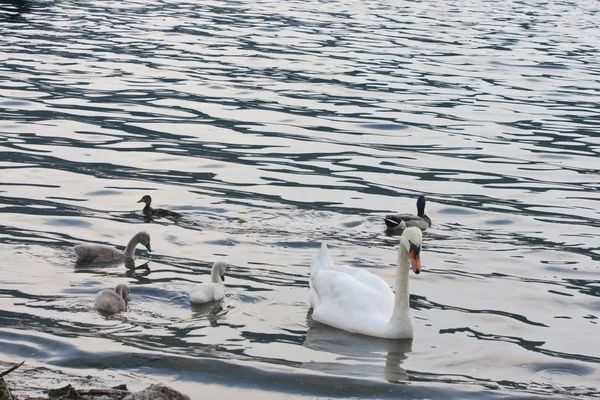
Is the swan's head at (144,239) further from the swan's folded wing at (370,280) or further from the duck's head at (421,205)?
the duck's head at (421,205)

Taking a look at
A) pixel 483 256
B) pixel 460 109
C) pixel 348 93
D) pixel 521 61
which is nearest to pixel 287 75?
pixel 348 93

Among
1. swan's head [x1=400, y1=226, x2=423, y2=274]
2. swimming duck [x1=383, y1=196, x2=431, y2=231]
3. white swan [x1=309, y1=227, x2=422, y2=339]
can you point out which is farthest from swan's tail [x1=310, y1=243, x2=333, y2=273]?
swimming duck [x1=383, y1=196, x2=431, y2=231]

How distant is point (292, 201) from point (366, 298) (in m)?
4.91

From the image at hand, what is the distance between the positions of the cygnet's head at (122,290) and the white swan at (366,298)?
6.15ft

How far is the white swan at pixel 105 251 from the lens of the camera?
41.9ft

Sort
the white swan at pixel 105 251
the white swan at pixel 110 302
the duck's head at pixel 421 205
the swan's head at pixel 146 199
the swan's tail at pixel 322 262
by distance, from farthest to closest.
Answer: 1. the duck's head at pixel 421 205
2. the swan's head at pixel 146 199
3. the white swan at pixel 105 251
4. the swan's tail at pixel 322 262
5. the white swan at pixel 110 302

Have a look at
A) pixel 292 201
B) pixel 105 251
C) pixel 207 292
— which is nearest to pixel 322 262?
pixel 207 292

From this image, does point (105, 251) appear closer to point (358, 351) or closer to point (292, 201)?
point (358, 351)

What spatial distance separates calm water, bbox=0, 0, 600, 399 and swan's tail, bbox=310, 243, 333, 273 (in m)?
0.39

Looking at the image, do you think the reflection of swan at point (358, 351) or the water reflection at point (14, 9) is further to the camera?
the water reflection at point (14, 9)

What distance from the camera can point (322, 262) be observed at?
480 inches

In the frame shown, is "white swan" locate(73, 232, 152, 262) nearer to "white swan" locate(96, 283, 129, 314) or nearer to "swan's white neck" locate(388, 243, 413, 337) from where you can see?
"white swan" locate(96, 283, 129, 314)

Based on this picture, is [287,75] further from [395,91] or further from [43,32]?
[43,32]

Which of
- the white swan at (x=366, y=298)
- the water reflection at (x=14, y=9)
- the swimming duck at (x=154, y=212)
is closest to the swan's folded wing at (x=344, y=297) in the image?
the white swan at (x=366, y=298)
